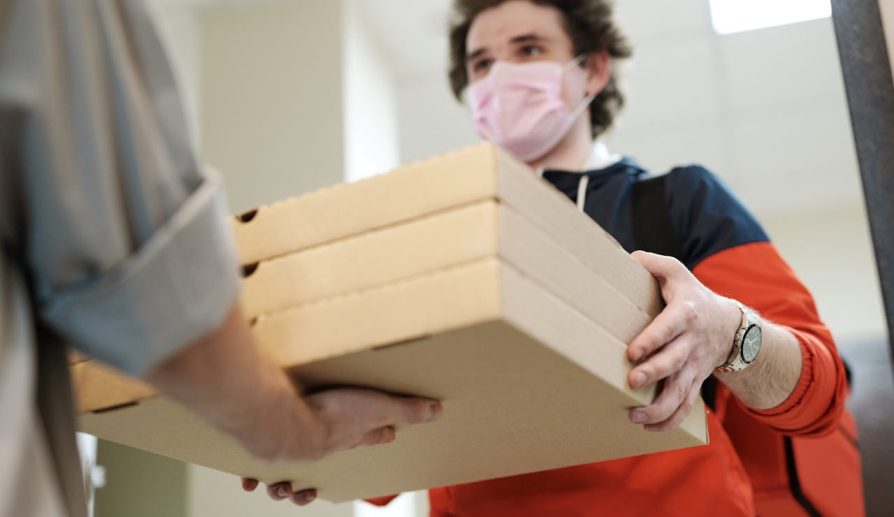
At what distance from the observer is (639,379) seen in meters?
0.81

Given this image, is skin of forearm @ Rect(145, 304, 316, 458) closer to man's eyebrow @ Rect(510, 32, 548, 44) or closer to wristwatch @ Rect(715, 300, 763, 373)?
wristwatch @ Rect(715, 300, 763, 373)

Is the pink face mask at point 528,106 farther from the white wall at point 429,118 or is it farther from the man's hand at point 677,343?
the white wall at point 429,118

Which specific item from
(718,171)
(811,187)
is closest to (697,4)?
(718,171)

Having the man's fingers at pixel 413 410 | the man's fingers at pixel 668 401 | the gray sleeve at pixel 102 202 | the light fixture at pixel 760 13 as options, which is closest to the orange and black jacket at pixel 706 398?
the man's fingers at pixel 668 401

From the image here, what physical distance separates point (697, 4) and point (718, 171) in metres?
0.97

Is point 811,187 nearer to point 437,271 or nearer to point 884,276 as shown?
point 884,276

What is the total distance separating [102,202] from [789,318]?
2.88 ft

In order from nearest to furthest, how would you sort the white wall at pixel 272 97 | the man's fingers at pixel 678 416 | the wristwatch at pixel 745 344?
the man's fingers at pixel 678 416 < the wristwatch at pixel 745 344 < the white wall at pixel 272 97

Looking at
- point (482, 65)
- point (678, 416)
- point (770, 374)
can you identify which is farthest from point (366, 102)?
point (678, 416)

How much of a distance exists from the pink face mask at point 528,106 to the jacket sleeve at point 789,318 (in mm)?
419

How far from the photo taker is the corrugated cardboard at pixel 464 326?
2.26 feet

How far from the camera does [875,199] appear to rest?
1.04m

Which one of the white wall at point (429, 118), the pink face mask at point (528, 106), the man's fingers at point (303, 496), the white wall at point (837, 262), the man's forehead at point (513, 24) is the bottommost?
the man's fingers at point (303, 496)

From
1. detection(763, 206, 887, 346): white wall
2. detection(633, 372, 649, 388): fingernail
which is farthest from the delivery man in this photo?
detection(763, 206, 887, 346): white wall
